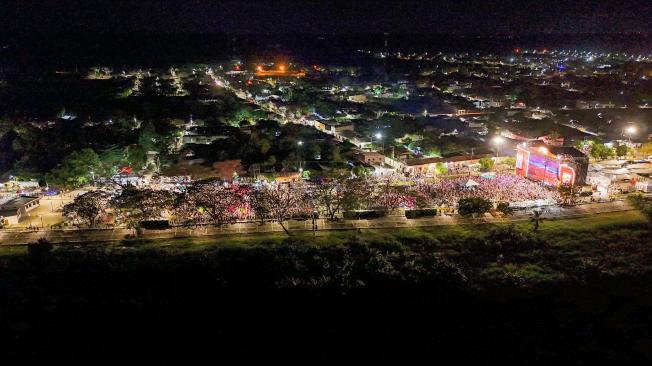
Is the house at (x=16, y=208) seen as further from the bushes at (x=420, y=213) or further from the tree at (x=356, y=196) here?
the bushes at (x=420, y=213)

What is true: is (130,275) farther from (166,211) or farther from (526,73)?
(526,73)

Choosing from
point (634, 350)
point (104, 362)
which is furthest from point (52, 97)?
point (634, 350)

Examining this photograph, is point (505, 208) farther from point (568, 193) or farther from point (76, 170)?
point (76, 170)

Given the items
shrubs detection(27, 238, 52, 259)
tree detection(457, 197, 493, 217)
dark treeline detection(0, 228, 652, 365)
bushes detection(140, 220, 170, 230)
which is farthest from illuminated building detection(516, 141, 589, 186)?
shrubs detection(27, 238, 52, 259)

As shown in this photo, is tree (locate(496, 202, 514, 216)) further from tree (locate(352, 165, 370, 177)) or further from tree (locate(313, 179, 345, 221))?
tree (locate(352, 165, 370, 177))

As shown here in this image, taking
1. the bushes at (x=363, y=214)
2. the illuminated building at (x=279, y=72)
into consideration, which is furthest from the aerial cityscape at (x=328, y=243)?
the illuminated building at (x=279, y=72)

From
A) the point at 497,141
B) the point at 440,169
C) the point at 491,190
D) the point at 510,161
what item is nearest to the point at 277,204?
the point at 491,190
